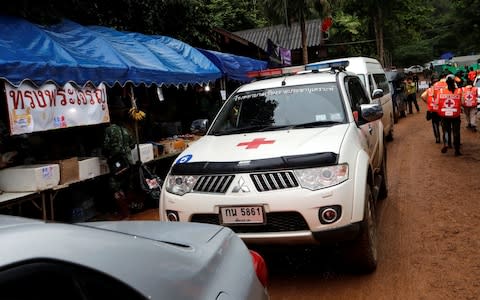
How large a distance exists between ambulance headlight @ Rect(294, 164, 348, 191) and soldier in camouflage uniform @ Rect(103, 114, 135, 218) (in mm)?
4214

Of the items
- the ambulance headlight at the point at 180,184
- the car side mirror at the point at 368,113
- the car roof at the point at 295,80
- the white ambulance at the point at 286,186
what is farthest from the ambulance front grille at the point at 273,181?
the car roof at the point at 295,80

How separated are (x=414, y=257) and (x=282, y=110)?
2.05 metres

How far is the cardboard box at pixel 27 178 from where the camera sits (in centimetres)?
584

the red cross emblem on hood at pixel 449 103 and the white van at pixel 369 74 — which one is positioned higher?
the white van at pixel 369 74

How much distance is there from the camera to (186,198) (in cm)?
382

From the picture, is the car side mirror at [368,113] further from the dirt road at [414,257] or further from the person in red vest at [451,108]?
the person in red vest at [451,108]

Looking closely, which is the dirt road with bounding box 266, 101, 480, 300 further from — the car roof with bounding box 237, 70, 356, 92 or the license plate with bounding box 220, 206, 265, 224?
the car roof with bounding box 237, 70, 356, 92

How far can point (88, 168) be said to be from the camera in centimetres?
692

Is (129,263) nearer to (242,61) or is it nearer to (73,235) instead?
(73,235)

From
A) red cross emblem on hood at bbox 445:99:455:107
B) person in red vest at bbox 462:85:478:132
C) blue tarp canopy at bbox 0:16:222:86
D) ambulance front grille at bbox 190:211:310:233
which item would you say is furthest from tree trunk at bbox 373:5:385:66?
ambulance front grille at bbox 190:211:310:233

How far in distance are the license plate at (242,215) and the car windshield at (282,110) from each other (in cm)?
129

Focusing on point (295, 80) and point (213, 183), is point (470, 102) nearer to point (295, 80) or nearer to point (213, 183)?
point (295, 80)

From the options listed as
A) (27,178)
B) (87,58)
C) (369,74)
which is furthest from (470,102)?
(27,178)

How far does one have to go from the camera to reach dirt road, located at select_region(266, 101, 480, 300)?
3732 mm
